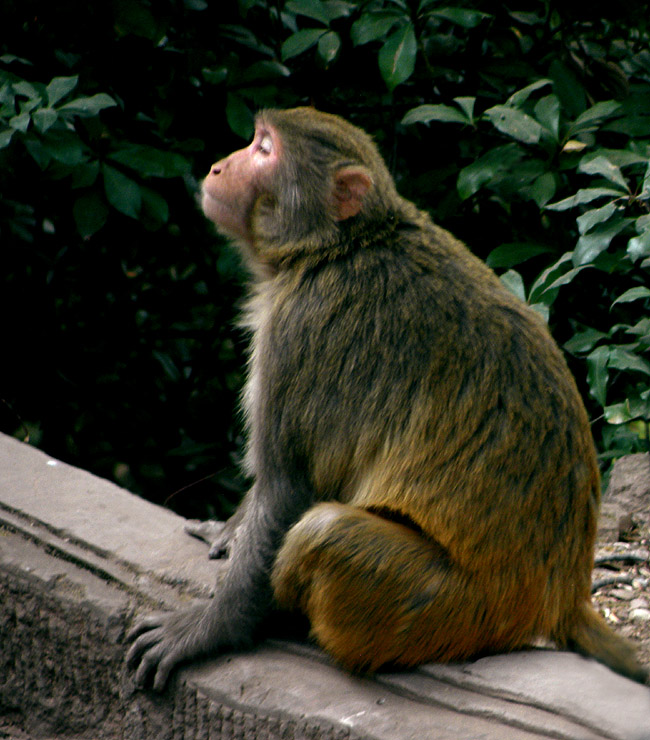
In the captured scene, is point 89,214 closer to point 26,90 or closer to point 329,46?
point 26,90

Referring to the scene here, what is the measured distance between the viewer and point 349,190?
9.95ft

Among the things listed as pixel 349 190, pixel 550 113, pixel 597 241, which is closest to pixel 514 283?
pixel 597 241

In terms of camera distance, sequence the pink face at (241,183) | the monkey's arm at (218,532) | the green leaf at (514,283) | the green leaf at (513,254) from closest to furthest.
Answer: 1. the pink face at (241,183)
2. the monkey's arm at (218,532)
3. the green leaf at (514,283)
4. the green leaf at (513,254)

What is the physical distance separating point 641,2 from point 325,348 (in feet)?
9.60

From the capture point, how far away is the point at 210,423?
212 inches

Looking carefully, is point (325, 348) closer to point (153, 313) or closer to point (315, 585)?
Result: point (315, 585)

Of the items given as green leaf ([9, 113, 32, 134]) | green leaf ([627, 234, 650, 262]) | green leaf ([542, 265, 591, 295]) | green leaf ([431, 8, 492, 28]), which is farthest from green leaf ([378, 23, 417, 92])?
green leaf ([9, 113, 32, 134])

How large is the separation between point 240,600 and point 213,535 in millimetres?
719

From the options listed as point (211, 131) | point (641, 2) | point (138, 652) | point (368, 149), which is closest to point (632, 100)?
point (641, 2)

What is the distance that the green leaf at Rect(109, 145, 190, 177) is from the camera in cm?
414

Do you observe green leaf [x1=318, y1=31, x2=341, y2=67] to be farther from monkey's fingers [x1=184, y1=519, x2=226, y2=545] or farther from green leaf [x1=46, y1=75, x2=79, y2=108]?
monkey's fingers [x1=184, y1=519, x2=226, y2=545]

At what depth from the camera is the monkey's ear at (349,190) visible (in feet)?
9.87

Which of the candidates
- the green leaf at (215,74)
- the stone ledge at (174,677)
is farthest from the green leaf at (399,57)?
the stone ledge at (174,677)

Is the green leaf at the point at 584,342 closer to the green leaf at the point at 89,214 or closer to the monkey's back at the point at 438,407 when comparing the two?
the monkey's back at the point at 438,407
